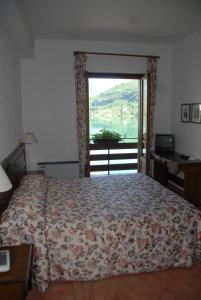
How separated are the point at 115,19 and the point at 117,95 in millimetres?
3275

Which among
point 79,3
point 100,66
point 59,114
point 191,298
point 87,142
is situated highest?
point 79,3

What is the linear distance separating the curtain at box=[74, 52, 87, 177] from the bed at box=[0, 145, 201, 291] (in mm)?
2169

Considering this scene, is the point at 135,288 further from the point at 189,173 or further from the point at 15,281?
the point at 189,173

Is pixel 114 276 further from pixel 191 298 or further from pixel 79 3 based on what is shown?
pixel 79 3

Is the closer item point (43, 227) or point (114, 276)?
point (43, 227)

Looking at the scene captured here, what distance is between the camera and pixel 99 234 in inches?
92.9

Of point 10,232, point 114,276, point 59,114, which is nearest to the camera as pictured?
point 10,232

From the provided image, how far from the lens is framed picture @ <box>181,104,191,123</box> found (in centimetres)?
463

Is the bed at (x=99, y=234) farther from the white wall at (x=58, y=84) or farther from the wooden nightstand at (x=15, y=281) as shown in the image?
the white wall at (x=58, y=84)

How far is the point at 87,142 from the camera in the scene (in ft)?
16.2

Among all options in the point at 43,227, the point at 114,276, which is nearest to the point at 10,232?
the point at 43,227

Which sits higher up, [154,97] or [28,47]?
[28,47]

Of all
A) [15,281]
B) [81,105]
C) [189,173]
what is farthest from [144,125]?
[15,281]

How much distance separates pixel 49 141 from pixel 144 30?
2.61 m
